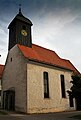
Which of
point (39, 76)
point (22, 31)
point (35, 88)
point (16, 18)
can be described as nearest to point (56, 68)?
point (39, 76)

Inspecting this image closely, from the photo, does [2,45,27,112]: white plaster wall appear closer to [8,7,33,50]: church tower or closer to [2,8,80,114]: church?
[2,8,80,114]: church

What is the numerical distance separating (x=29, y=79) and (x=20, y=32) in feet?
25.6

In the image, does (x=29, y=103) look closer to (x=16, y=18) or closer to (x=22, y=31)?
(x=22, y=31)

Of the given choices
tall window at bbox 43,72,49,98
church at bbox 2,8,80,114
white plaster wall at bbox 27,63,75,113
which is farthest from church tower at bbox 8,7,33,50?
tall window at bbox 43,72,49,98

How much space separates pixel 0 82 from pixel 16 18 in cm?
1225

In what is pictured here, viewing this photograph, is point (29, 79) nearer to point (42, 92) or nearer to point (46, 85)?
point (42, 92)

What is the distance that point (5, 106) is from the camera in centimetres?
2536

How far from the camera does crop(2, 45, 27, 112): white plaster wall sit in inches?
822

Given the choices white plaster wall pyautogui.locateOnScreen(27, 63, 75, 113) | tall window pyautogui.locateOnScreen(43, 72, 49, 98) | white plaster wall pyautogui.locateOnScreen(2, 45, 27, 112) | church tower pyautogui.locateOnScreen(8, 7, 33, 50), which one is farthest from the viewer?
church tower pyautogui.locateOnScreen(8, 7, 33, 50)

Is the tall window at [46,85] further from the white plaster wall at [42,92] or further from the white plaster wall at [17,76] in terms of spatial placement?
the white plaster wall at [17,76]

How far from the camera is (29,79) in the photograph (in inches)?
818

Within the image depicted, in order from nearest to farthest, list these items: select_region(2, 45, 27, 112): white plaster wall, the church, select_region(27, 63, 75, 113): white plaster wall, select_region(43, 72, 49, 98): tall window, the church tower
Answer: select_region(27, 63, 75, 113): white plaster wall
the church
select_region(2, 45, 27, 112): white plaster wall
select_region(43, 72, 49, 98): tall window
the church tower

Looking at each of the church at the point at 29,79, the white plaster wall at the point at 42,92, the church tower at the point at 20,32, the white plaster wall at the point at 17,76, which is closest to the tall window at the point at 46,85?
the church at the point at 29,79

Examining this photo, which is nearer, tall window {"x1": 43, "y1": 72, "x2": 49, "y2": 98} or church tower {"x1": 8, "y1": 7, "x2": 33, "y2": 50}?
tall window {"x1": 43, "y1": 72, "x2": 49, "y2": 98}
